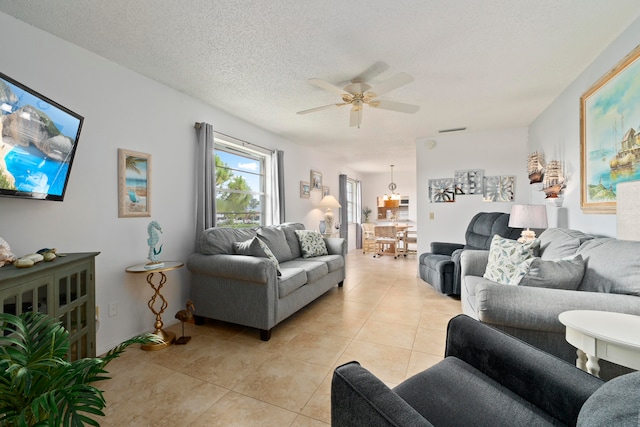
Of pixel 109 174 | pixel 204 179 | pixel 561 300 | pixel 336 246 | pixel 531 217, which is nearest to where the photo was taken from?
pixel 561 300

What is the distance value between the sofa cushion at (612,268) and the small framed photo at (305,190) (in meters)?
4.12

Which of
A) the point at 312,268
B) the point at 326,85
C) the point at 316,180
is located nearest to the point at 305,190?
the point at 316,180

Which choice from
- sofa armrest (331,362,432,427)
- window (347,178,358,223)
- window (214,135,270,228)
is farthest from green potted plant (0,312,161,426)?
window (347,178,358,223)

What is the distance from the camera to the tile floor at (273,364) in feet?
5.18

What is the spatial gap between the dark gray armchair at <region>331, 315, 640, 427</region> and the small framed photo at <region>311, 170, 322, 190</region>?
465 centimetres

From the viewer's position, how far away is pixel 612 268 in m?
1.61

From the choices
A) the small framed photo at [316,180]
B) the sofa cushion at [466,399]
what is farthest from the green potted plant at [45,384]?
the small framed photo at [316,180]

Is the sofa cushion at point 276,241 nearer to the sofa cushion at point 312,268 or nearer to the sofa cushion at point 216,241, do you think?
the sofa cushion at point 312,268

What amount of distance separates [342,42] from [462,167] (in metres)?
3.40

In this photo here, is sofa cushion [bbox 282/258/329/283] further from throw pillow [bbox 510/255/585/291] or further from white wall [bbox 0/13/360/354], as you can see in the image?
throw pillow [bbox 510/255/585/291]

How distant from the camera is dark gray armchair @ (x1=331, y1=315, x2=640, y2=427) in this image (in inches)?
28.4

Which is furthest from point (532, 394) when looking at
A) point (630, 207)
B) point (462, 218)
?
point (462, 218)

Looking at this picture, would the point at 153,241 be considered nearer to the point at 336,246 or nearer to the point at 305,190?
the point at 336,246

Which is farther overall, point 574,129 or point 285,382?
point 574,129
